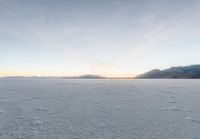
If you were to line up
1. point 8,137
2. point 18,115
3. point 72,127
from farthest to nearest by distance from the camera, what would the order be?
point 18,115
point 72,127
point 8,137

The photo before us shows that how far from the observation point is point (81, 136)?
92.0 inches

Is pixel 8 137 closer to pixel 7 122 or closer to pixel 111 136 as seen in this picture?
pixel 7 122

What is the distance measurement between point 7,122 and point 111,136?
201cm

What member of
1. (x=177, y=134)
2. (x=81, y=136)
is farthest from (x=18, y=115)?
(x=177, y=134)

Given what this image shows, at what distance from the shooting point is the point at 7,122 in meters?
2.96

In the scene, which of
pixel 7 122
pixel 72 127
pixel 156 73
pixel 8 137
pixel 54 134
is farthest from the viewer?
pixel 156 73

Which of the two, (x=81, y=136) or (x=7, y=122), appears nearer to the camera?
(x=81, y=136)

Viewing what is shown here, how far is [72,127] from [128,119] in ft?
3.89

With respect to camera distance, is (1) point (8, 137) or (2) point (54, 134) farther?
(2) point (54, 134)

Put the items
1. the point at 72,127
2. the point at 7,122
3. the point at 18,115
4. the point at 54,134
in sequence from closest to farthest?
the point at 54,134 → the point at 72,127 → the point at 7,122 → the point at 18,115

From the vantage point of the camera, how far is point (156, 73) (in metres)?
104

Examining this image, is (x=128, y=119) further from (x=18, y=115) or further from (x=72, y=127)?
(x=18, y=115)

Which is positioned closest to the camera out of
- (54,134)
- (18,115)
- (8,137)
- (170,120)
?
(8,137)

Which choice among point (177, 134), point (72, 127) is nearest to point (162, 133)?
point (177, 134)
